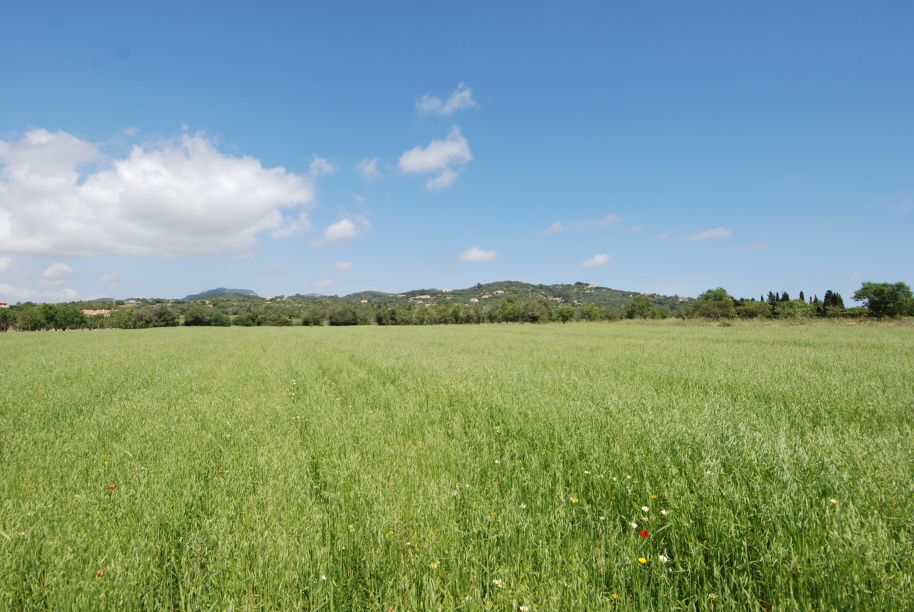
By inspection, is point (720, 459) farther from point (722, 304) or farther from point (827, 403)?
point (722, 304)

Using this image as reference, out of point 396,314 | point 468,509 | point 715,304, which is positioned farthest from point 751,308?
point 468,509

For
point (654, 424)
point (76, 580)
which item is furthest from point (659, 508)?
point (76, 580)

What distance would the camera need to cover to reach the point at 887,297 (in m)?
78.6

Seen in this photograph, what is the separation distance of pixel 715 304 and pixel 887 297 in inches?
1381

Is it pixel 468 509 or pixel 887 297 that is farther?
pixel 887 297

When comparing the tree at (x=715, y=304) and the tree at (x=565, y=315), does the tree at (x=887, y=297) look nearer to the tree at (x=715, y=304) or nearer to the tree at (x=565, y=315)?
the tree at (x=715, y=304)

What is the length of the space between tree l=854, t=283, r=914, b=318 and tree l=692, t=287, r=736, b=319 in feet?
75.8

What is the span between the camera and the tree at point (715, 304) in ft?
315

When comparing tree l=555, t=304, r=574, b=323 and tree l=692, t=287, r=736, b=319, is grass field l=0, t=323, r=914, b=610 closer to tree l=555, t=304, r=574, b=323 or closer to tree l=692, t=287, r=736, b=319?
tree l=692, t=287, r=736, b=319

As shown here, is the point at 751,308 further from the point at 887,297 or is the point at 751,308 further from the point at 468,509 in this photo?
the point at 468,509

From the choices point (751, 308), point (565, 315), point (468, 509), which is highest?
point (751, 308)

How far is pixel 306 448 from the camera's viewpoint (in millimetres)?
4934

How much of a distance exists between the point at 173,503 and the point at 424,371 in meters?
7.50

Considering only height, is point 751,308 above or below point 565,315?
above
